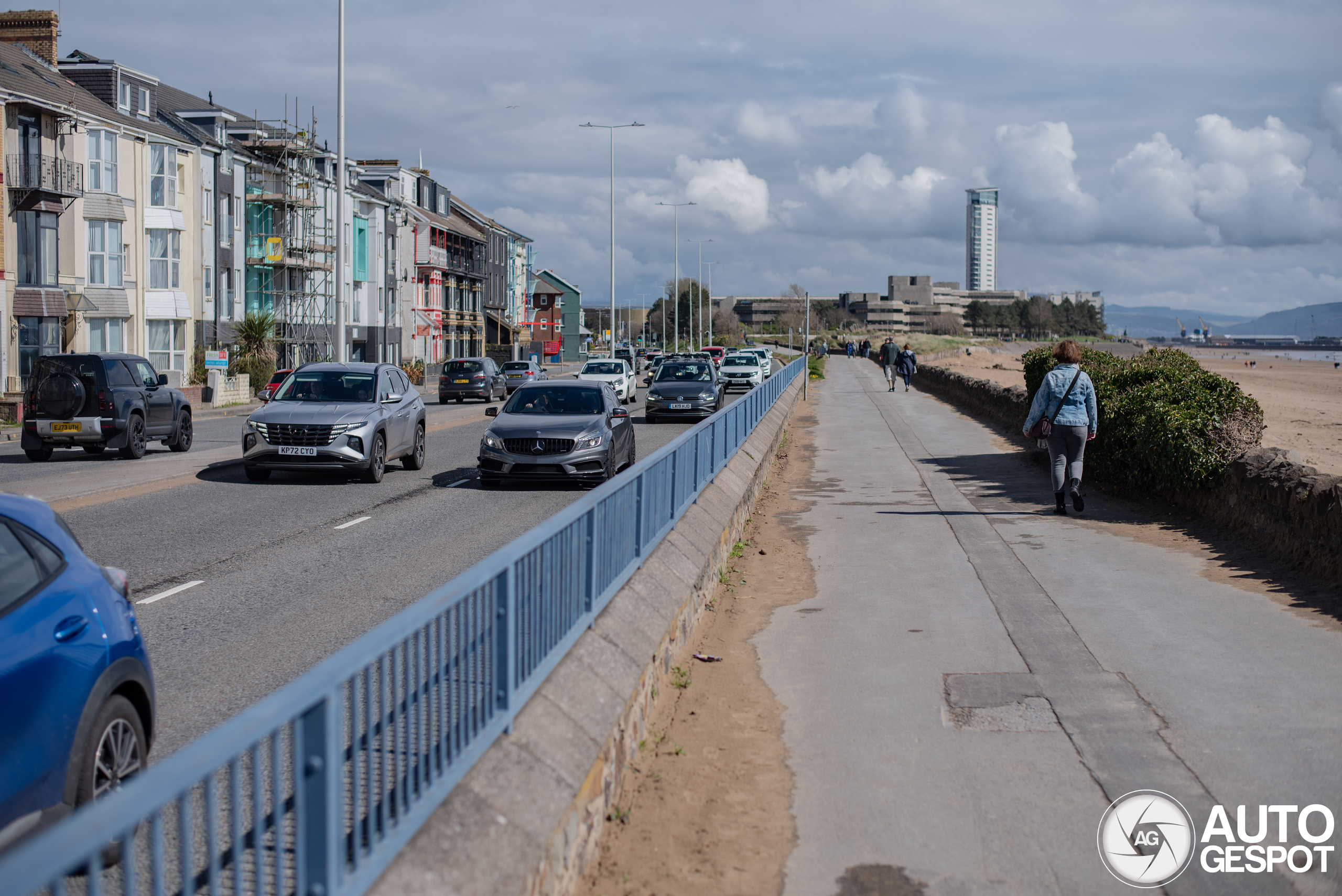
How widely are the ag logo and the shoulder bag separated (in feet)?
25.3

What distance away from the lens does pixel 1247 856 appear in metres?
4.85

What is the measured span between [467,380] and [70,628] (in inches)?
1517

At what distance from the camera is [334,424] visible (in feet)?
53.2

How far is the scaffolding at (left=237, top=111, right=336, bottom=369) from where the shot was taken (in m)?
51.9

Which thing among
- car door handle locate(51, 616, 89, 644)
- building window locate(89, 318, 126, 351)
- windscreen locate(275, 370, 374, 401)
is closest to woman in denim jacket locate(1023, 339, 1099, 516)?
windscreen locate(275, 370, 374, 401)

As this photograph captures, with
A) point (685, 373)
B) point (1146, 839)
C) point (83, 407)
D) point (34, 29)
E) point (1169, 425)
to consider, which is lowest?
point (1146, 839)

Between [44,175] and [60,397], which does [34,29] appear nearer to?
[44,175]

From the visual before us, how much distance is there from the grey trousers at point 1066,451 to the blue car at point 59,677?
1024 centimetres

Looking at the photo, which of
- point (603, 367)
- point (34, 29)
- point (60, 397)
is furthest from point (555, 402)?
point (34, 29)

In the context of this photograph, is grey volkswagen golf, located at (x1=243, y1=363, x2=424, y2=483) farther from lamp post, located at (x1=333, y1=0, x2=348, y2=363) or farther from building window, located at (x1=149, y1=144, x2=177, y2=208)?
building window, located at (x1=149, y1=144, x2=177, y2=208)

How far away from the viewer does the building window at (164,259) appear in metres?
43.0

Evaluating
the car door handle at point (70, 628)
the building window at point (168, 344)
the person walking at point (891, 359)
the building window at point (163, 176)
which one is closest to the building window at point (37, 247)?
the building window at point (168, 344)

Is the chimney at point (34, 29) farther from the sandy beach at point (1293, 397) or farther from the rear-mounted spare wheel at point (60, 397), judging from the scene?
the sandy beach at point (1293, 397)

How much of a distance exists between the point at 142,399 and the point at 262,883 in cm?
1963
